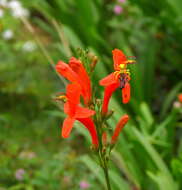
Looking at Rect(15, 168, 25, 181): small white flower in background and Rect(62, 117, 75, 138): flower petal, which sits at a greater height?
Rect(15, 168, 25, 181): small white flower in background

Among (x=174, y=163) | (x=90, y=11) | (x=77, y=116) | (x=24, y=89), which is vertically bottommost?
(x=174, y=163)

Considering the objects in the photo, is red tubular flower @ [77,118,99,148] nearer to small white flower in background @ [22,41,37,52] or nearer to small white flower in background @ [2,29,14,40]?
small white flower in background @ [22,41,37,52]

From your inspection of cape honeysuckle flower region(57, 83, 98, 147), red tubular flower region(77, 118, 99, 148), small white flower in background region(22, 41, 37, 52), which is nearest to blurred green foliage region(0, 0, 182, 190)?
small white flower in background region(22, 41, 37, 52)

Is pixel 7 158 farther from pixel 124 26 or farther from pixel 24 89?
pixel 124 26

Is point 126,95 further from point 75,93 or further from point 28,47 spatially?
point 28,47

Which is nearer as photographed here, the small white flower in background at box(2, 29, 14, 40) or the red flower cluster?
the red flower cluster

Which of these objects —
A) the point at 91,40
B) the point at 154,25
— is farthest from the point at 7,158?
the point at 154,25

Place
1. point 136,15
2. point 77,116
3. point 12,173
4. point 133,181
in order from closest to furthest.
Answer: point 77,116 → point 133,181 → point 12,173 → point 136,15
